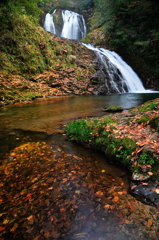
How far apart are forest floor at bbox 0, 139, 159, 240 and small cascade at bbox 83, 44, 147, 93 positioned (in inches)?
557

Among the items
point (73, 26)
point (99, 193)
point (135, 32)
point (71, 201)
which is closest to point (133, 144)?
point (99, 193)

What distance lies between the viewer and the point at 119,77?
1686 centimetres

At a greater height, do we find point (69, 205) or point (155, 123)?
point (155, 123)

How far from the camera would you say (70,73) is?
1549 cm

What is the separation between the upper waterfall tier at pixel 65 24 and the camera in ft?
95.4

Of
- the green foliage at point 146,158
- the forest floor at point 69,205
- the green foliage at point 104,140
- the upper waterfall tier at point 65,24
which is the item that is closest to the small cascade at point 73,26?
the upper waterfall tier at point 65,24

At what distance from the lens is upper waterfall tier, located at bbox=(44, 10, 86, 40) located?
2908cm

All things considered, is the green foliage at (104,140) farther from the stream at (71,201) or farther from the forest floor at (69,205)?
the forest floor at (69,205)

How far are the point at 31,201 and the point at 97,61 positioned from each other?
17925 millimetres

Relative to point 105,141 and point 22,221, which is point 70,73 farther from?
point 22,221

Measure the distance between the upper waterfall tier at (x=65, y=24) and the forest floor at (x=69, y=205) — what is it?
3208 cm

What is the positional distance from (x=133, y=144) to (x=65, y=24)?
1342 inches

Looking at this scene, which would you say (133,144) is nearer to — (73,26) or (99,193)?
(99,193)

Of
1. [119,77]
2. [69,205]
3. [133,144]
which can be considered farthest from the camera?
[119,77]
